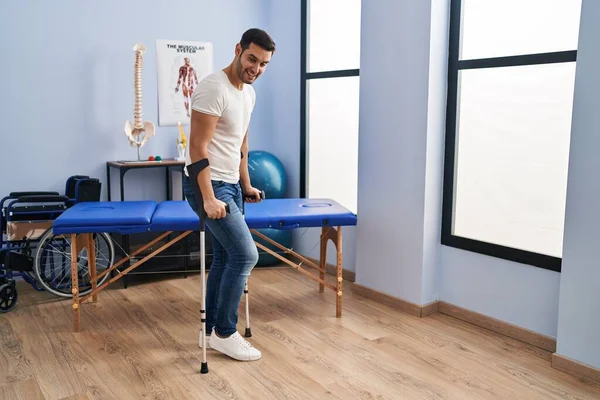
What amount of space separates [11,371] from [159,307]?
1049 millimetres

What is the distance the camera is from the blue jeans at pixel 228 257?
9.01ft

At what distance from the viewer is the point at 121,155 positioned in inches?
177

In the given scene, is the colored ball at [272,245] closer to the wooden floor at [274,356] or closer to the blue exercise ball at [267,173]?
the blue exercise ball at [267,173]

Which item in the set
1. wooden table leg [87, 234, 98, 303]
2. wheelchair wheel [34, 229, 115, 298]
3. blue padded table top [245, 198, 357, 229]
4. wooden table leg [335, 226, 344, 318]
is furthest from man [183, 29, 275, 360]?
wheelchair wheel [34, 229, 115, 298]

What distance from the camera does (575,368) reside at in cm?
285

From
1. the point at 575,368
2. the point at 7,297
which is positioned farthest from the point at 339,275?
the point at 7,297

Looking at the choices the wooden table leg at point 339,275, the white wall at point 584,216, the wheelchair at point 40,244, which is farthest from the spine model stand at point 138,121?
the white wall at point 584,216

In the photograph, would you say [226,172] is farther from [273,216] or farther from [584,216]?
[584,216]

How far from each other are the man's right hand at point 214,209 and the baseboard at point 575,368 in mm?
1691

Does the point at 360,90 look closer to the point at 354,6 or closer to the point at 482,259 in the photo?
the point at 354,6

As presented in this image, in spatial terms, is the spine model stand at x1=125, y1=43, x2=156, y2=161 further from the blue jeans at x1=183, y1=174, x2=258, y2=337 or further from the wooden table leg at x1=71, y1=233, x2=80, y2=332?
the blue jeans at x1=183, y1=174, x2=258, y2=337

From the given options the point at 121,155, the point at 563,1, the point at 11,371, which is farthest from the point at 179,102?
the point at 563,1

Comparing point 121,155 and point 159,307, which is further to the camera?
point 121,155

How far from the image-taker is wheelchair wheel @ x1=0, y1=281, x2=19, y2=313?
354 cm
